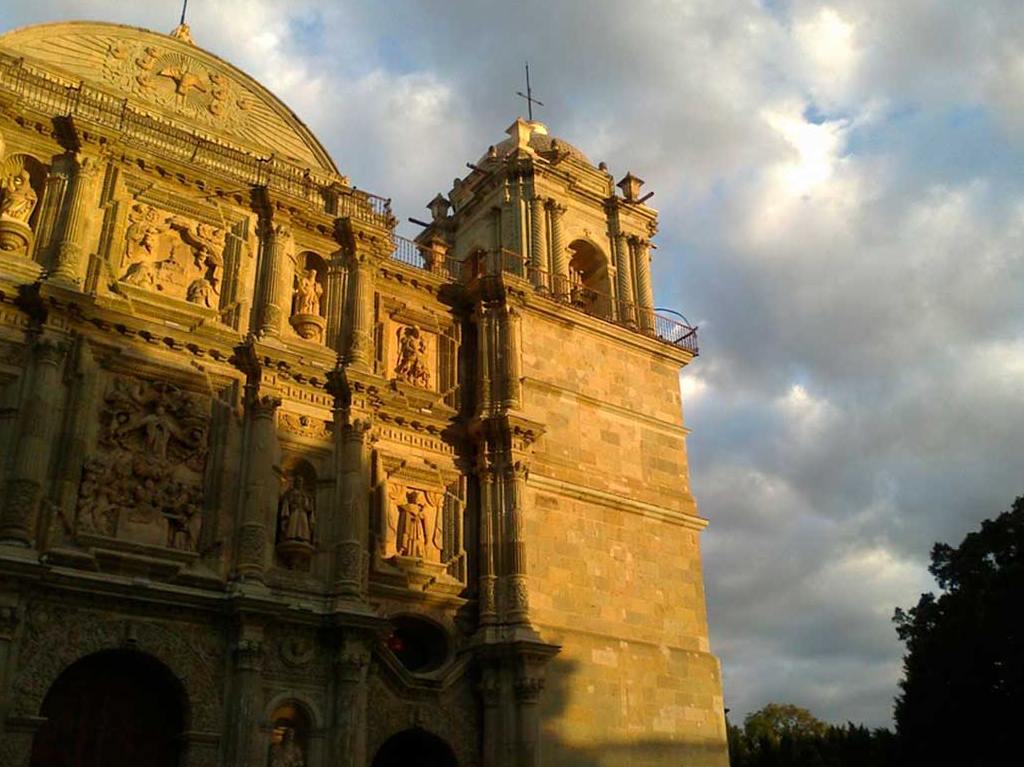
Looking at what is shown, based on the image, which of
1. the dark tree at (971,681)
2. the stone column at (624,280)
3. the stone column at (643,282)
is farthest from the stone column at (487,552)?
the dark tree at (971,681)

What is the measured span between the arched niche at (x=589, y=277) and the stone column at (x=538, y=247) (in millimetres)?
833

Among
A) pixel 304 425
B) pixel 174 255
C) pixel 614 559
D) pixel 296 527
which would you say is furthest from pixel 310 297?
pixel 614 559

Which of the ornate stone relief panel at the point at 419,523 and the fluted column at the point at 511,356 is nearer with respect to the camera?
the ornate stone relief panel at the point at 419,523

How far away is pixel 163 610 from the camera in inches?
582

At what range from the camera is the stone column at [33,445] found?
13.8 m

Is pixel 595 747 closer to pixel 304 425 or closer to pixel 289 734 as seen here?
pixel 289 734

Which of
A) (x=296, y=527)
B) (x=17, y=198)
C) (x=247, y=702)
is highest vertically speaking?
(x=17, y=198)

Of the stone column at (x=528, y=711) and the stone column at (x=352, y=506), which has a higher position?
the stone column at (x=352, y=506)

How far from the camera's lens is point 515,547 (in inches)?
719

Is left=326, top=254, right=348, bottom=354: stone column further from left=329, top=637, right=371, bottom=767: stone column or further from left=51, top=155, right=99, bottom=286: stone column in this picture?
left=329, top=637, right=371, bottom=767: stone column

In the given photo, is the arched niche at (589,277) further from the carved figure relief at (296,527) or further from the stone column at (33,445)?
the stone column at (33,445)

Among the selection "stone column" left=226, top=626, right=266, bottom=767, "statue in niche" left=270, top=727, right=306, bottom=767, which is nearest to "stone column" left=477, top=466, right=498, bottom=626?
"statue in niche" left=270, top=727, right=306, bottom=767

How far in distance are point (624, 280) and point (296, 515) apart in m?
10.8

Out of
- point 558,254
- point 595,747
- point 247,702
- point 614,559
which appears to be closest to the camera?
point 247,702
